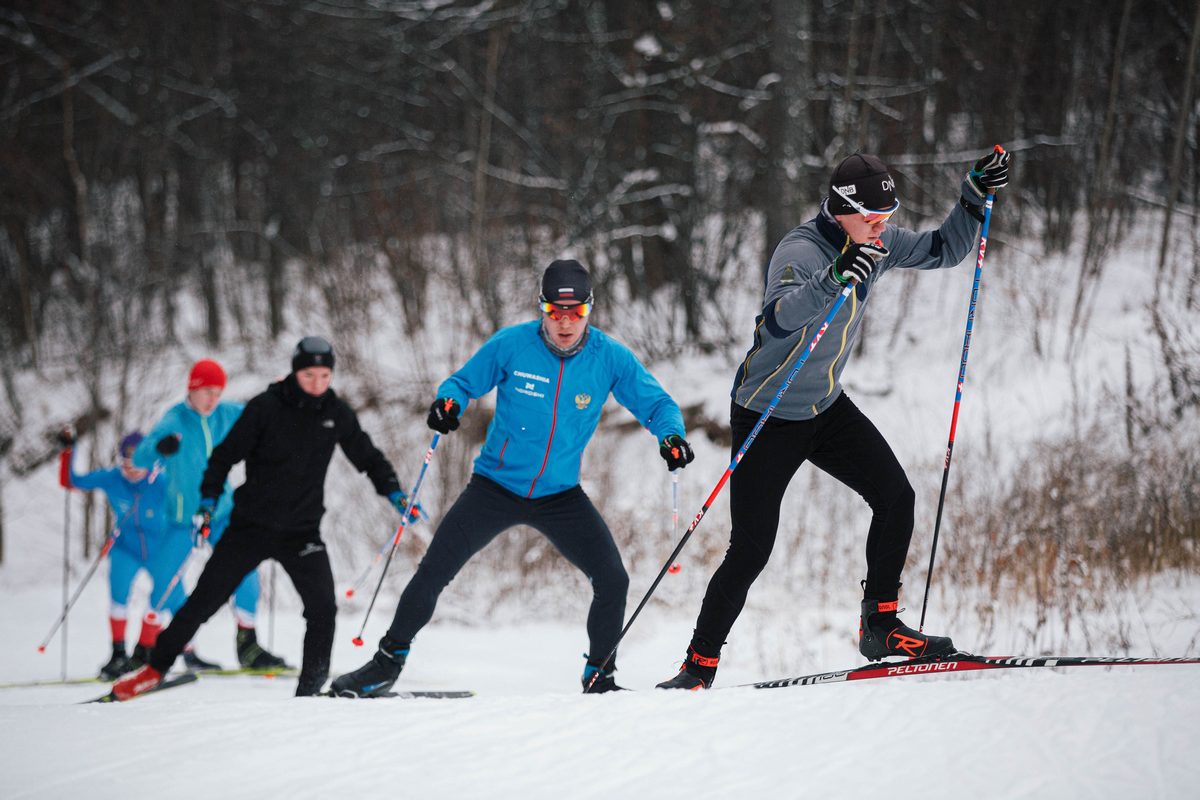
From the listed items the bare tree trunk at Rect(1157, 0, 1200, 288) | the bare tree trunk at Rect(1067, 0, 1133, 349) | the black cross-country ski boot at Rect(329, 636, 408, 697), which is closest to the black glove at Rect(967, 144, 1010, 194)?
the black cross-country ski boot at Rect(329, 636, 408, 697)

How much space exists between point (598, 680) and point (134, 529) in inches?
152

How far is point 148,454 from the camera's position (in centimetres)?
616

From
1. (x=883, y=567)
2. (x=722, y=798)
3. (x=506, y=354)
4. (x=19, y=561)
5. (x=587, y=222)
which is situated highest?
(x=587, y=222)

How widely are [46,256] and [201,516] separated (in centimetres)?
1371

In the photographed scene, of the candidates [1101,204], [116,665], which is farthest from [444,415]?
[1101,204]

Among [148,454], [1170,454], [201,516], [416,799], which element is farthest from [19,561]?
[1170,454]

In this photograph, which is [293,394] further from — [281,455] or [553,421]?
[553,421]

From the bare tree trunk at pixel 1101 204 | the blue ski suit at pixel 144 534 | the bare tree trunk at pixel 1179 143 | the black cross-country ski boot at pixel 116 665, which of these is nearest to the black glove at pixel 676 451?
the blue ski suit at pixel 144 534

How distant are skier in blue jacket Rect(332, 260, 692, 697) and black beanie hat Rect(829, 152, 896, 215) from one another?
3.63 ft

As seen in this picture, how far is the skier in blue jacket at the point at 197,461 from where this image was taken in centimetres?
613

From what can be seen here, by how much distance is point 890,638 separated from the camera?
142 inches

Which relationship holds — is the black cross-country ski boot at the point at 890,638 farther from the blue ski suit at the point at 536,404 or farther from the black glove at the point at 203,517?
the black glove at the point at 203,517

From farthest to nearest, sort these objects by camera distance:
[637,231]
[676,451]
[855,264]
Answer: [637,231] < [676,451] < [855,264]

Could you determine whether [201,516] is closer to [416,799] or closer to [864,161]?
[416,799]
